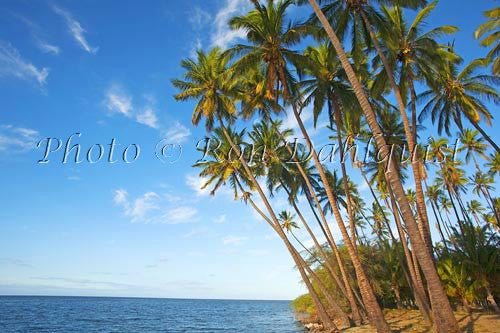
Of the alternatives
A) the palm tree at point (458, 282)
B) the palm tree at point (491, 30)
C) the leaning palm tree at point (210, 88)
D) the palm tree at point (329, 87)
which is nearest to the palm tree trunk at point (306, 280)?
the leaning palm tree at point (210, 88)

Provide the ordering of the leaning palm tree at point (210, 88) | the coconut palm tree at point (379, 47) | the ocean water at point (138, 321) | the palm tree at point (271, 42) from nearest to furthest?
the coconut palm tree at point (379, 47) → the palm tree at point (271, 42) → the leaning palm tree at point (210, 88) → the ocean water at point (138, 321)

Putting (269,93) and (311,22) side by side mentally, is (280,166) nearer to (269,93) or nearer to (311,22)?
(269,93)

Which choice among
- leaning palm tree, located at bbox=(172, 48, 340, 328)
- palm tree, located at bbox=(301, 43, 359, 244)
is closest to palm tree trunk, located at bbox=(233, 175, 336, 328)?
leaning palm tree, located at bbox=(172, 48, 340, 328)

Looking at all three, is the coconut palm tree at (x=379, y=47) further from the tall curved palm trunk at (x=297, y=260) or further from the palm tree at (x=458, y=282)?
the tall curved palm trunk at (x=297, y=260)

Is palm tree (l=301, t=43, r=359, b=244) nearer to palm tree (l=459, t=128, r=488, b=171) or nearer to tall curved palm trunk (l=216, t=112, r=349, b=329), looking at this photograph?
tall curved palm trunk (l=216, t=112, r=349, b=329)

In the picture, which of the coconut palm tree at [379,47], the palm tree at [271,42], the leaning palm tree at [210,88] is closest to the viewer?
the coconut palm tree at [379,47]

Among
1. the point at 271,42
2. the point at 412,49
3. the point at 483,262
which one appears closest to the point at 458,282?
the point at 483,262

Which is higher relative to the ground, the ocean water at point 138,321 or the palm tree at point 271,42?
the palm tree at point 271,42

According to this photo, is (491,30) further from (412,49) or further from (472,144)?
(472,144)

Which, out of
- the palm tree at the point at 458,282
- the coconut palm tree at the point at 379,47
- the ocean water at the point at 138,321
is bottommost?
the ocean water at the point at 138,321

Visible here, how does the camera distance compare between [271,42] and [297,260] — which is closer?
[271,42]

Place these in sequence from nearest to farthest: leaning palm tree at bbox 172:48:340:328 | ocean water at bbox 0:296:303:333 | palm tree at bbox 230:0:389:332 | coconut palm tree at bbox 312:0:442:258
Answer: coconut palm tree at bbox 312:0:442:258 < palm tree at bbox 230:0:389:332 < leaning palm tree at bbox 172:48:340:328 < ocean water at bbox 0:296:303:333

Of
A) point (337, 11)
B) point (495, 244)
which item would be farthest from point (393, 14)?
point (495, 244)

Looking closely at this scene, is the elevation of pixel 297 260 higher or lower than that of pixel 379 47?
lower
